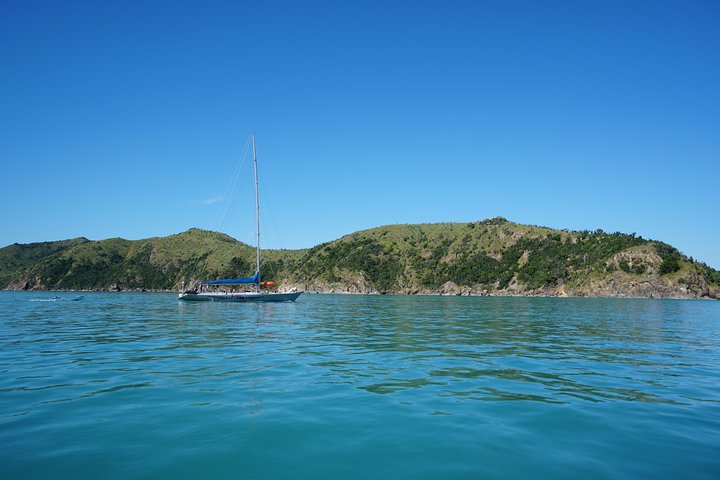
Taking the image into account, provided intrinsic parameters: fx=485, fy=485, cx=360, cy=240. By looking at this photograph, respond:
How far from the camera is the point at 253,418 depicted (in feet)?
36.1

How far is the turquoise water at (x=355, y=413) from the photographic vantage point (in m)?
8.37

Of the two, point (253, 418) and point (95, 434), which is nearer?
point (95, 434)

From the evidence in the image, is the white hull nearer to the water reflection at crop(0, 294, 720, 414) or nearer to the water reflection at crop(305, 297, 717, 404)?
the water reflection at crop(0, 294, 720, 414)

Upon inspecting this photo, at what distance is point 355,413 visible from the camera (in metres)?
11.5

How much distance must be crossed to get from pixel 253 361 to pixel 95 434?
9.37m

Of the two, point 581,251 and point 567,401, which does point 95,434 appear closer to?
point 567,401

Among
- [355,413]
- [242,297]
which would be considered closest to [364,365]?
[355,413]

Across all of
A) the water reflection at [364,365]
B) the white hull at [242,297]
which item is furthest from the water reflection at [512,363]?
the white hull at [242,297]

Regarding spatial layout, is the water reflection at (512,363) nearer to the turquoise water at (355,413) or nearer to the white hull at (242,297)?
the turquoise water at (355,413)

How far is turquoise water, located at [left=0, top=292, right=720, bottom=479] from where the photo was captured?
8.37 metres

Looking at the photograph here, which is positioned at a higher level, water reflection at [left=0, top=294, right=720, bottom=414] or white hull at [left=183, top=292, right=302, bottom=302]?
white hull at [left=183, top=292, right=302, bottom=302]

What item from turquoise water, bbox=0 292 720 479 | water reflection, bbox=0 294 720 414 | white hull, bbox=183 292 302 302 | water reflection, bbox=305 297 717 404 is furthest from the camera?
white hull, bbox=183 292 302 302

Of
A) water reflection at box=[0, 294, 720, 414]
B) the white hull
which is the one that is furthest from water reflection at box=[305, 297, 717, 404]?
the white hull

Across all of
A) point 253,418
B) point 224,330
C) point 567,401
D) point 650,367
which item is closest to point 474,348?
point 650,367
